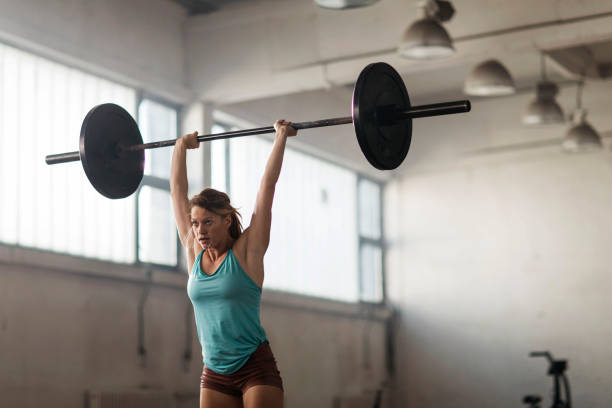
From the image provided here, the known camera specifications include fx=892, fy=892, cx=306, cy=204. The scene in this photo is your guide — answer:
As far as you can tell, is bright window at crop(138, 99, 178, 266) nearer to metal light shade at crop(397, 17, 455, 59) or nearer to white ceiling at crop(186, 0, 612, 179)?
white ceiling at crop(186, 0, 612, 179)

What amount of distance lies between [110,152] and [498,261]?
20.8 feet

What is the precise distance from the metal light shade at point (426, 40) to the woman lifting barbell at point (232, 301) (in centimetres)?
232

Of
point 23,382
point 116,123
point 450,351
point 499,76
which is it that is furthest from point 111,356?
point 450,351

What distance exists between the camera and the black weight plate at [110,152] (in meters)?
3.27

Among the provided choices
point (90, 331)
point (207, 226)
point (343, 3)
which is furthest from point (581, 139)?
point (207, 226)

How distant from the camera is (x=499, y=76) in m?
5.96

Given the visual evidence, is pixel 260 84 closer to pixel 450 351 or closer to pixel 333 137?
pixel 333 137

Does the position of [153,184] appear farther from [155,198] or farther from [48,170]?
[48,170]

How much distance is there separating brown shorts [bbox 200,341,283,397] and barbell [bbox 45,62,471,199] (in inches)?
27.9

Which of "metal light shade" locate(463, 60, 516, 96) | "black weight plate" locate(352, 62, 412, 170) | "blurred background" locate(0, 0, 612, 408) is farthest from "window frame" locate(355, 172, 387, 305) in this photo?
"black weight plate" locate(352, 62, 412, 170)

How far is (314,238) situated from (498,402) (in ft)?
8.34

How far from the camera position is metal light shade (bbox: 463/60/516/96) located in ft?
19.5

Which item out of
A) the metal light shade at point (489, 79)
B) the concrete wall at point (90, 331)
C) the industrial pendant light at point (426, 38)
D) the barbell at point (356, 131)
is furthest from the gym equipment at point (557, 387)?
the barbell at point (356, 131)

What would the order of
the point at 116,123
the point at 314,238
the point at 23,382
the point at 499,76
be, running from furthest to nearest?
1. the point at 314,238
2. the point at 499,76
3. the point at 23,382
4. the point at 116,123
